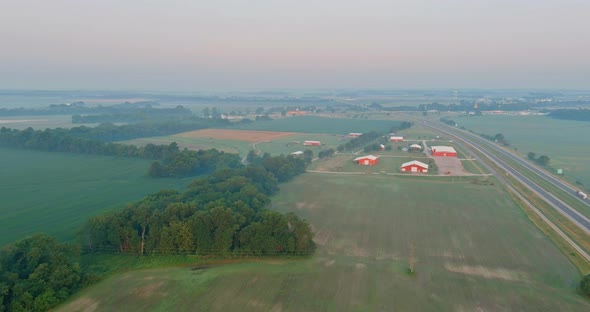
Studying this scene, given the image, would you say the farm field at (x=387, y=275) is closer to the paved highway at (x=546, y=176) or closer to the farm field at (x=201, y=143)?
the paved highway at (x=546, y=176)

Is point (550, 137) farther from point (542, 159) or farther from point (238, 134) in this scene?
point (238, 134)

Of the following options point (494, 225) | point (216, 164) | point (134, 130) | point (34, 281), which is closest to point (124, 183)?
point (216, 164)

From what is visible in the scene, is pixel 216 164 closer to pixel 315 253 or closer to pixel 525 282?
pixel 315 253

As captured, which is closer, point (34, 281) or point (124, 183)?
point (34, 281)

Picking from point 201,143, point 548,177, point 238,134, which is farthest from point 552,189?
point 238,134

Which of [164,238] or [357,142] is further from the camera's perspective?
[357,142]

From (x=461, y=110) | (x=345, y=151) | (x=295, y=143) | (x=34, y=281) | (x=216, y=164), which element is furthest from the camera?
(x=461, y=110)

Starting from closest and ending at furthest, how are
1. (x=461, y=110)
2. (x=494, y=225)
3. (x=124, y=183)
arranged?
(x=494, y=225)
(x=124, y=183)
(x=461, y=110)
